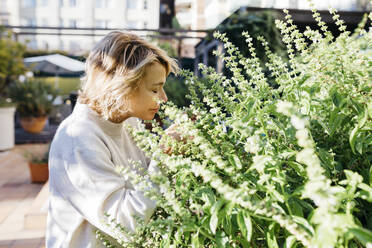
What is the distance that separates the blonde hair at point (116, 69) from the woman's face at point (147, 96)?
22 mm

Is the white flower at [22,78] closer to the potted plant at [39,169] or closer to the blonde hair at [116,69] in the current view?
the potted plant at [39,169]

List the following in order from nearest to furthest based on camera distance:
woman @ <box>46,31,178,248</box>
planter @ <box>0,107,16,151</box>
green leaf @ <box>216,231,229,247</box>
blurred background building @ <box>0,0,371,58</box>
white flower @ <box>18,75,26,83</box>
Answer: green leaf @ <box>216,231,229,247</box>
woman @ <box>46,31,178,248</box>
blurred background building @ <box>0,0,371,58</box>
planter @ <box>0,107,16,151</box>
white flower @ <box>18,75,26,83</box>

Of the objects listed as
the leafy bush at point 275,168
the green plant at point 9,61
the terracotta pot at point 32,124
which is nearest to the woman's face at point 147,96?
the leafy bush at point 275,168

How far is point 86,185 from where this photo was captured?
1.27m

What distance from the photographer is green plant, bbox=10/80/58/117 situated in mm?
10812

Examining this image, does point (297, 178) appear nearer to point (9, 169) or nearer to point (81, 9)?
point (9, 169)

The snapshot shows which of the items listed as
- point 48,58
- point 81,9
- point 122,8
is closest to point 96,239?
point 48,58

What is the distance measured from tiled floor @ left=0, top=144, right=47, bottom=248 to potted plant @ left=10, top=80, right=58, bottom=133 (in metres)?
2.47

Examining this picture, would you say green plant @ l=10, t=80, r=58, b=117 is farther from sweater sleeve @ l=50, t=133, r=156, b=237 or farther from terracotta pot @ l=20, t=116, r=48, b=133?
sweater sleeve @ l=50, t=133, r=156, b=237

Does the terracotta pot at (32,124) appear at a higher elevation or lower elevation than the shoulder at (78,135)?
lower

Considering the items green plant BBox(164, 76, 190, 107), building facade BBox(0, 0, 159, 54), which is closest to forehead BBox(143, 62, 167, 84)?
green plant BBox(164, 76, 190, 107)

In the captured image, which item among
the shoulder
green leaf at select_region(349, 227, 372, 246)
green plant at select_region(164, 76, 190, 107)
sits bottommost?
green plant at select_region(164, 76, 190, 107)

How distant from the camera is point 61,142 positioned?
1377 mm

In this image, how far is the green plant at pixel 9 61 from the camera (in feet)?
34.1
